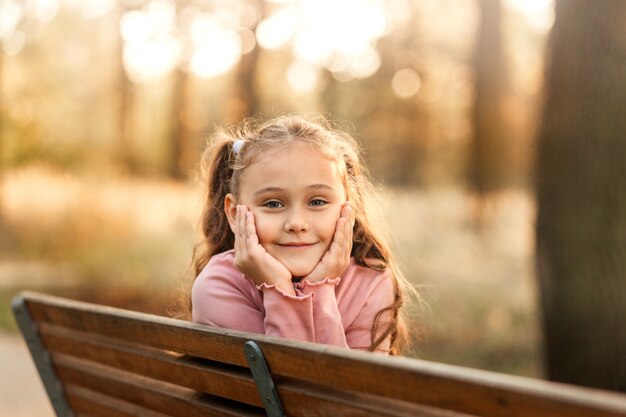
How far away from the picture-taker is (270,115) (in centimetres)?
1875

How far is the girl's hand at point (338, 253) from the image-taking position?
8.83 ft

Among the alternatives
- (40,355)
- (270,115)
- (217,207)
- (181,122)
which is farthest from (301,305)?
(181,122)

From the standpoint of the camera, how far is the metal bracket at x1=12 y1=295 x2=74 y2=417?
10.3 feet

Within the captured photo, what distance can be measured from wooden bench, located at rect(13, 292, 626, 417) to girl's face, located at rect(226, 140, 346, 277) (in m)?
0.45

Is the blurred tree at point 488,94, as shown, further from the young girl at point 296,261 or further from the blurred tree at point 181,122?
the young girl at point 296,261

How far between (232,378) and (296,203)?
66cm

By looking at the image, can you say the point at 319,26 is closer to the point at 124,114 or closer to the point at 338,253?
the point at 124,114

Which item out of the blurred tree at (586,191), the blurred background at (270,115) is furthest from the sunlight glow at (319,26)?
the blurred tree at (586,191)

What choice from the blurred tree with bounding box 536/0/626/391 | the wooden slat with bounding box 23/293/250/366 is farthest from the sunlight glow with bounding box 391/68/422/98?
the wooden slat with bounding box 23/293/250/366

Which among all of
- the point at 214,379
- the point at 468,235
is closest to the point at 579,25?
the point at 214,379

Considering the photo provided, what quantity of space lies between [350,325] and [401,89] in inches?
1138

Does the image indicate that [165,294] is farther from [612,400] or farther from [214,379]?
[612,400]

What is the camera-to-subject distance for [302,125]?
287cm

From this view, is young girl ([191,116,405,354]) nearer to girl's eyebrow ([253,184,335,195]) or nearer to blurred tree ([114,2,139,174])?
girl's eyebrow ([253,184,335,195])
